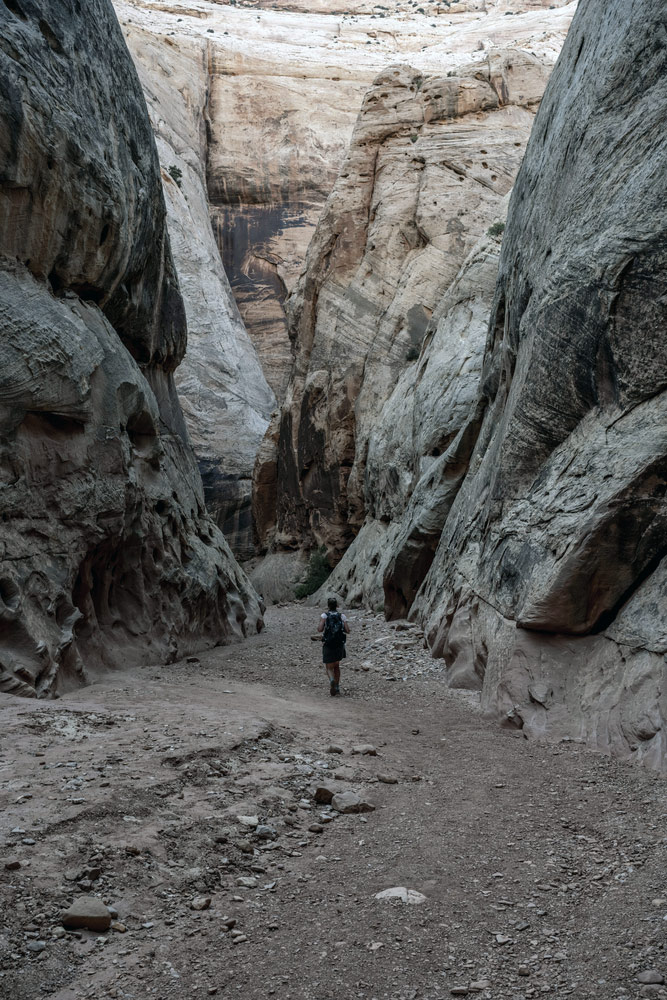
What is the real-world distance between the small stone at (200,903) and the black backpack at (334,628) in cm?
678

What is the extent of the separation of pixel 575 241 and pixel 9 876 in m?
9.14

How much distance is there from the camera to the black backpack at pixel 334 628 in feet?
36.6

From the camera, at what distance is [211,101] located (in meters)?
58.0

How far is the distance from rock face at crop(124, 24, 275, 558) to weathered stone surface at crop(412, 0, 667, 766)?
2956 cm

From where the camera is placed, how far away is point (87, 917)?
3.98m

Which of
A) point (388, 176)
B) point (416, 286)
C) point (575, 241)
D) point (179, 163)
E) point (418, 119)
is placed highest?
point (179, 163)

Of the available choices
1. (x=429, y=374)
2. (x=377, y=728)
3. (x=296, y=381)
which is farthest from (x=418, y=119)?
(x=377, y=728)

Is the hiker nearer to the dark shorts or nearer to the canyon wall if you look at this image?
the dark shorts

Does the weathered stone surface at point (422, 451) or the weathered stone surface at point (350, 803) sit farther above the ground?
the weathered stone surface at point (422, 451)

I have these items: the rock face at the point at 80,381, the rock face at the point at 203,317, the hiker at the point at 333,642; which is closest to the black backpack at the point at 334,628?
the hiker at the point at 333,642

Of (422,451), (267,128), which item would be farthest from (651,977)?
(267,128)

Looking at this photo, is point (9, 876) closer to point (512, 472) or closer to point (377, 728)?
point (377, 728)

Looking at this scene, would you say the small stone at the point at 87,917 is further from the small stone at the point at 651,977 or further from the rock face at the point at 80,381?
the rock face at the point at 80,381

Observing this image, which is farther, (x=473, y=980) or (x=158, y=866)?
(x=158, y=866)
